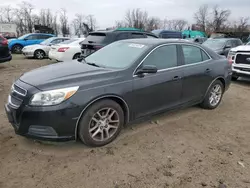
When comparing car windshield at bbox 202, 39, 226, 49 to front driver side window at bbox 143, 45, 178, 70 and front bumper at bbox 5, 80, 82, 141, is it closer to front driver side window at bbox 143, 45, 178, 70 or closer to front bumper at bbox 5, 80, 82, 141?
front driver side window at bbox 143, 45, 178, 70

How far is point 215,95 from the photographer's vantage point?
5270 mm

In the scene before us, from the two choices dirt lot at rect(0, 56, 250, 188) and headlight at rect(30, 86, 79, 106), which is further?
headlight at rect(30, 86, 79, 106)

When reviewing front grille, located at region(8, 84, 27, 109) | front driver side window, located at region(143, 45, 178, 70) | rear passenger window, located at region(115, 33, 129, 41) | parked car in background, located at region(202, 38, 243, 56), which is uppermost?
rear passenger window, located at region(115, 33, 129, 41)

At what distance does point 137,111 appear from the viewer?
3807mm

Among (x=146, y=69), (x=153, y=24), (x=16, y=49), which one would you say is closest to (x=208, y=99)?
(x=146, y=69)

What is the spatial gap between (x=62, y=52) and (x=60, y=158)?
851 cm

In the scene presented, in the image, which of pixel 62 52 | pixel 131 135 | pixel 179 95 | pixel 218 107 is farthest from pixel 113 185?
pixel 62 52

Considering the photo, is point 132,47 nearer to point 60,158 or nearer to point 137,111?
point 137,111

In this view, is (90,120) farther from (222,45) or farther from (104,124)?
(222,45)

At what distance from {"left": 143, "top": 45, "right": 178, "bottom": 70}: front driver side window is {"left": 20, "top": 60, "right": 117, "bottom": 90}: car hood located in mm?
769

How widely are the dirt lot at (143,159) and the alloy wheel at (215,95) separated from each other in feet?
2.79

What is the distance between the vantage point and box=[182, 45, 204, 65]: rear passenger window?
4527 millimetres

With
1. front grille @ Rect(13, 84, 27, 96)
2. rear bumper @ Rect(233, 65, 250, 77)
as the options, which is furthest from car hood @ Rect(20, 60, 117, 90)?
rear bumper @ Rect(233, 65, 250, 77)

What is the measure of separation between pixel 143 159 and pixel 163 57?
189 cm
